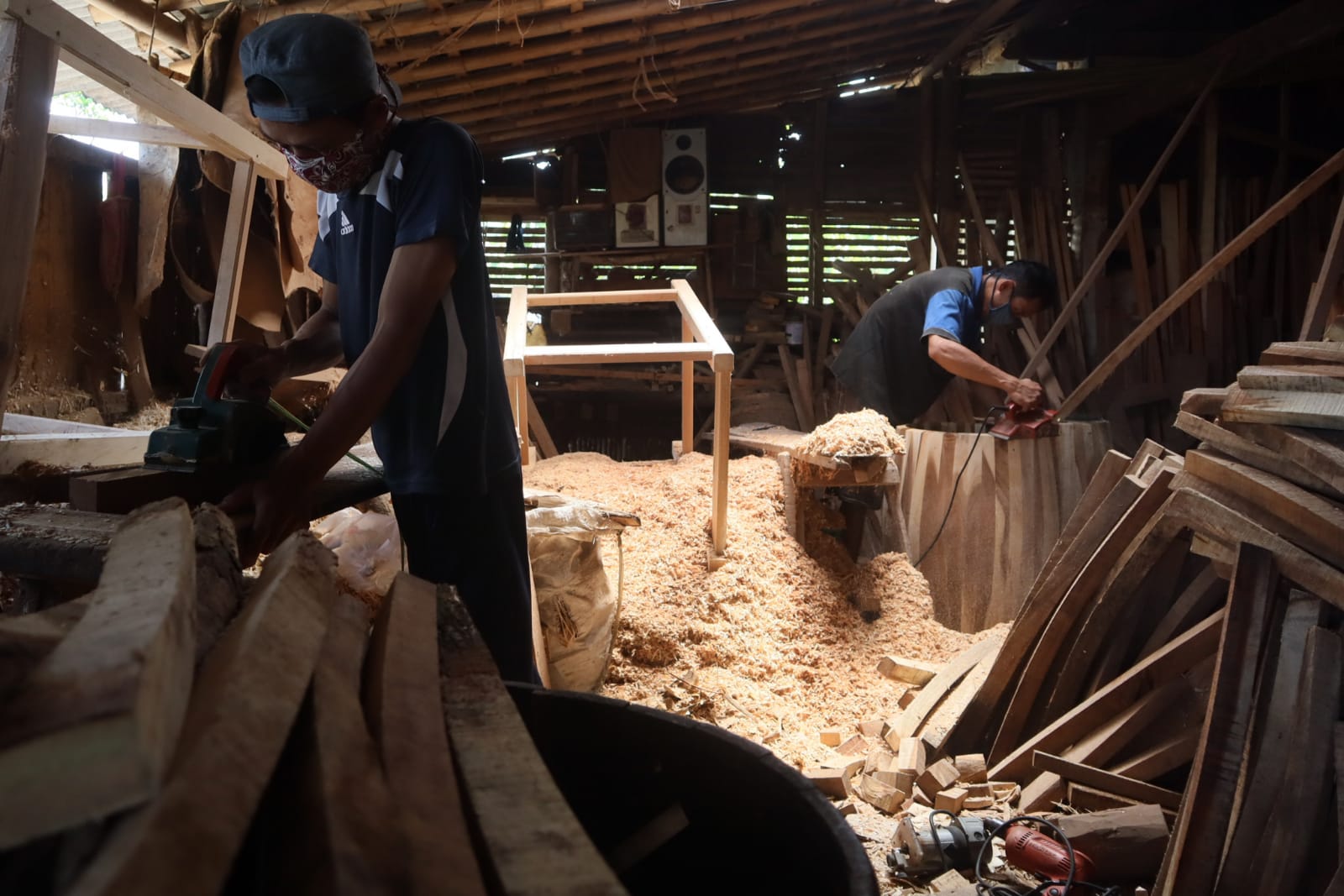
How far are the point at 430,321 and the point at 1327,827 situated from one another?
2.21 meters

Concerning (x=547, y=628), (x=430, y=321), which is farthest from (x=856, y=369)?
(x=430, y=321)

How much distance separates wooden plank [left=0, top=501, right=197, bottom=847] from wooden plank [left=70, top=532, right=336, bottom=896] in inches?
0.7

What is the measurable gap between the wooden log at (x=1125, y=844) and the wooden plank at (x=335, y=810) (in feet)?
7.90

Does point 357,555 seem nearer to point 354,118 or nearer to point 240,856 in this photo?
point 354,118

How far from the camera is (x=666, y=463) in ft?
16.4

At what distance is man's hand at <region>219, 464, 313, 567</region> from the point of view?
1416 mm

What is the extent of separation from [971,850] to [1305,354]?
5.69 feet

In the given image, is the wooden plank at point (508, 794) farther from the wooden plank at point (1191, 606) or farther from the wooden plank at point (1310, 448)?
the wooden plank at point (1191, 606)

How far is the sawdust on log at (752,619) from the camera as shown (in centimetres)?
343

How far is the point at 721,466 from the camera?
374 cm

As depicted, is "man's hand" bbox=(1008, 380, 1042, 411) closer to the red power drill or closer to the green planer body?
the red power drill

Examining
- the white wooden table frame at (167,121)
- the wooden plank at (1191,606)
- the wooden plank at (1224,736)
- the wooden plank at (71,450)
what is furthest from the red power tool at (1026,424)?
the wooden plank at (71,450)

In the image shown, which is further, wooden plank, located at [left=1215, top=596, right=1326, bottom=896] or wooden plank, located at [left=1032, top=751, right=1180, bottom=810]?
wooden plank, located at [left=1032, top=751, right=1180, bottom=810]

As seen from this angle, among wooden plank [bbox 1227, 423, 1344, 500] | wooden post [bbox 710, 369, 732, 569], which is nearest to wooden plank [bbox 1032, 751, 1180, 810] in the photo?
wooden plank [bbox 1227, 423, 1344, 500]
